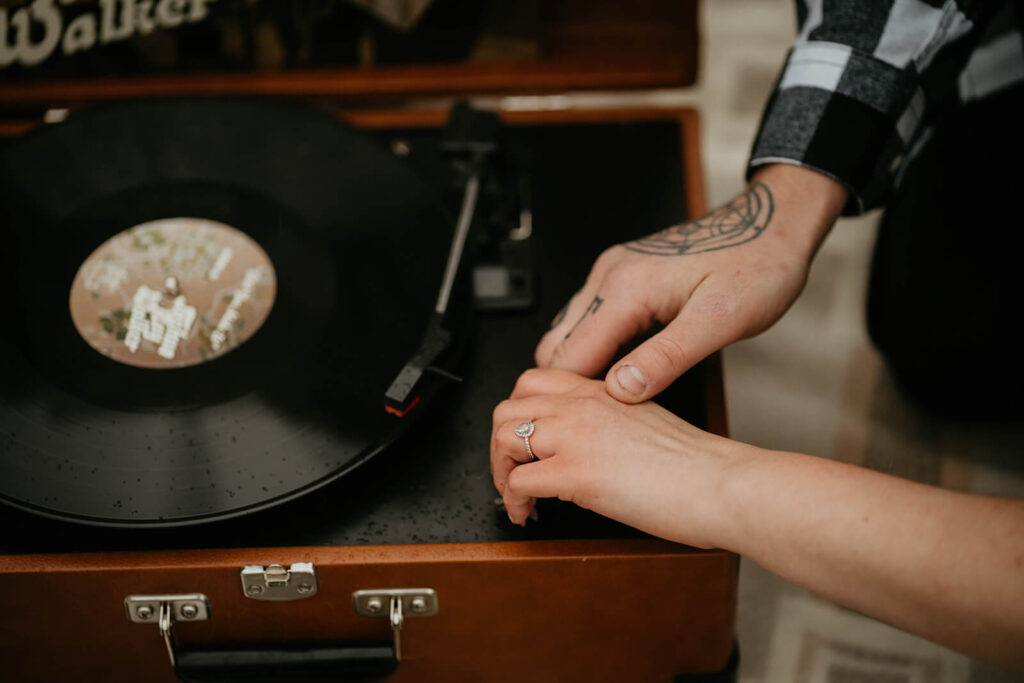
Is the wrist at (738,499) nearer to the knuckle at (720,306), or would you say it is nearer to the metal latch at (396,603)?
the knuckle at (720,306)

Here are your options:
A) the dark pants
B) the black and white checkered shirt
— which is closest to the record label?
the black and white checkered shirt

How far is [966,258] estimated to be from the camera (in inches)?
41.4

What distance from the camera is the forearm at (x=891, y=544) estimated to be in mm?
534

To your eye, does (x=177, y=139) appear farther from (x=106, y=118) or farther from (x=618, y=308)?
(x=618, y=308)

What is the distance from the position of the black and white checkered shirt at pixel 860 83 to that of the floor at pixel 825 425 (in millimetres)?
348

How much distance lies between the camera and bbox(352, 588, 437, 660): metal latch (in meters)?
0.69

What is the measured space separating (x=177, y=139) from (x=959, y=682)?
105 cm

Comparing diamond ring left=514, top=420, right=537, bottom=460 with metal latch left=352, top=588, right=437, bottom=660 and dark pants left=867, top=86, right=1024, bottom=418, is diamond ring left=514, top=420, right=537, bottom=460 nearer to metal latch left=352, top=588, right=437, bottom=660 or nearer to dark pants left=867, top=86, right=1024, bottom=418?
metal latch left=352, top=588, right=437, bottom=660

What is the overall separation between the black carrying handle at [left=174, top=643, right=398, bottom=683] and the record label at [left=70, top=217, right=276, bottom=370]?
0.26 m

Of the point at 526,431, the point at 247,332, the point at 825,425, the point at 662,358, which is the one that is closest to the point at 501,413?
the point at 526,431

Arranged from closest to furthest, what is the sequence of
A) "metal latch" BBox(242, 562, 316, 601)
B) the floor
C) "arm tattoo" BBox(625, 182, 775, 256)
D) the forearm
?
the forearm, "metal latch" BBox(242, 562, 316, 601), "arm tattoo" BBox(625, 182, 775, 256), the floor

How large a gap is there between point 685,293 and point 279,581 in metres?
0.40

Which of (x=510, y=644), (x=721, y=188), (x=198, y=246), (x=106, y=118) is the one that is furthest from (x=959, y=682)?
(x=106, y=118)

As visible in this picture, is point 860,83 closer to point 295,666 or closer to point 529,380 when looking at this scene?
point 529,380
